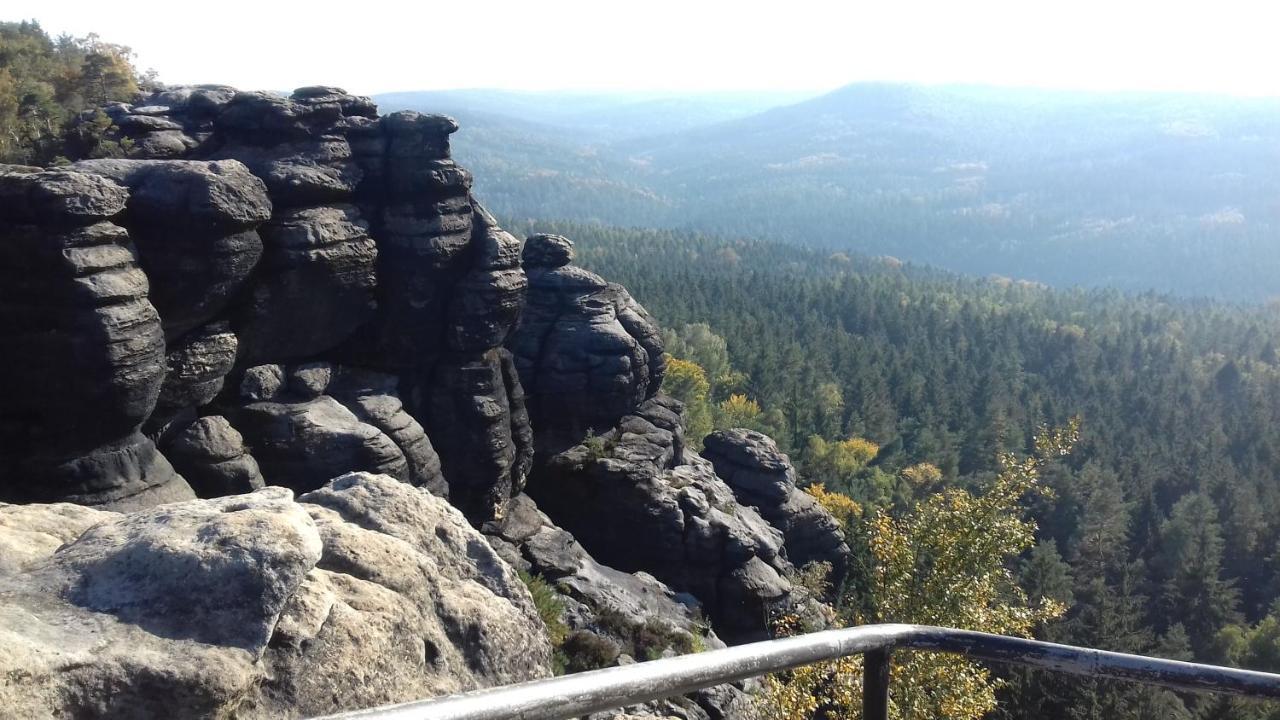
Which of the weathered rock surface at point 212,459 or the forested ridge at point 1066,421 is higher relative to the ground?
the weathered rock surface at point 212,459

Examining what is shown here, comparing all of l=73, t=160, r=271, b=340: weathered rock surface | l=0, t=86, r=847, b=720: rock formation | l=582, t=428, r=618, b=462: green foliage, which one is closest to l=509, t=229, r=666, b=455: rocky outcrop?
l=0, t=86, r=847, b=720: rock formation

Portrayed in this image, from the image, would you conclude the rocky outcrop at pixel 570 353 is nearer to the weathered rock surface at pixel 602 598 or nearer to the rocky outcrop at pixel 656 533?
the rocky outcrop at pixel 656 533

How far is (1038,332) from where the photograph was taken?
15438cm

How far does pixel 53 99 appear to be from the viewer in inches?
1801

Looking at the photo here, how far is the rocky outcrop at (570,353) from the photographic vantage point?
44188mm

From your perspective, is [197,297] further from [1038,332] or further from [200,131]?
[1038,332]

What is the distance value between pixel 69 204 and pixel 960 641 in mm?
24373

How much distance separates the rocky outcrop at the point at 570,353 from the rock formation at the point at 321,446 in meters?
0.17

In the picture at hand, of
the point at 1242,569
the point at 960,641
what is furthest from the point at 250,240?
the point at 1242,569

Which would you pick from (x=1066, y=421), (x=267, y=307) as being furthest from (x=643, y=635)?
(x=1066, y=421)

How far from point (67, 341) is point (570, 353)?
24964 mm

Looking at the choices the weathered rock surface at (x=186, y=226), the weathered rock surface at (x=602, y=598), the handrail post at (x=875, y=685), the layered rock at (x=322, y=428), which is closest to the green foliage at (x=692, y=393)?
the weathered rock surface at (x=602, y=598)

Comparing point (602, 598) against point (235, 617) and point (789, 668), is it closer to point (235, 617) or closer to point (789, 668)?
point (235, 617)

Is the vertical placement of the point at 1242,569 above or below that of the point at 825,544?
below
